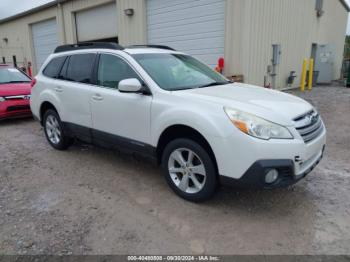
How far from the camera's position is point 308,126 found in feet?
10.3

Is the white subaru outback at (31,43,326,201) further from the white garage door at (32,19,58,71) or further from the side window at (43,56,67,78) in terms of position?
the white garage door at (32,19,58,71)

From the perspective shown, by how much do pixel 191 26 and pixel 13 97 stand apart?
589 cm

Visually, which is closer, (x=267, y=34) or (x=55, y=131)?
(x=55, y=131)

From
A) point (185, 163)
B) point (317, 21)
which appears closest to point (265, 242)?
point (185, 163)

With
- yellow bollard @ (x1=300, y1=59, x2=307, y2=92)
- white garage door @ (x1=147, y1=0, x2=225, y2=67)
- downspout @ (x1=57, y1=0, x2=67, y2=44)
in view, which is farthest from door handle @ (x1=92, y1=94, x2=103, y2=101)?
downspout @ (x1=57, y1=0, x2=67, y2=44)

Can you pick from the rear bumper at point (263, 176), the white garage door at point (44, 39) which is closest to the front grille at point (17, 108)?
the rear bumper at point (263, 176)

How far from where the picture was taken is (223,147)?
9.47 ft

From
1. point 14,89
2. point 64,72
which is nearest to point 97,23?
point 14,89

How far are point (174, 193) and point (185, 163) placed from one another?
487mm

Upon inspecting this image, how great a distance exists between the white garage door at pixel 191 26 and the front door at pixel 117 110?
Answer: 19.3 feet

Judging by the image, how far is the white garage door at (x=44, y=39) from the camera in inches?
637

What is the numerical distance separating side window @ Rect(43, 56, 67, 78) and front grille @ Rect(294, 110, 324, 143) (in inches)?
154

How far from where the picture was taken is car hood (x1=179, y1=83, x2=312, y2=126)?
2.90m

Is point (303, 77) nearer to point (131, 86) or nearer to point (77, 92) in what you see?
point (77, 92)
